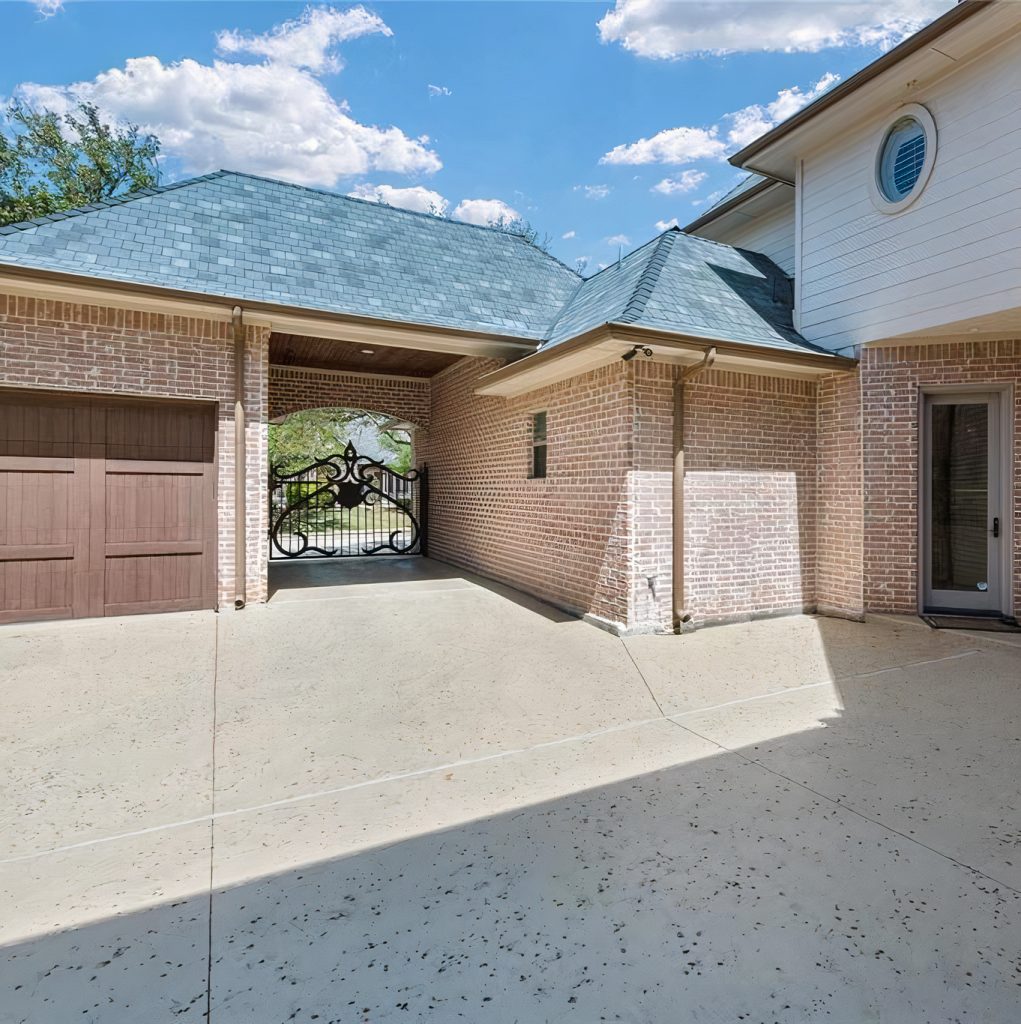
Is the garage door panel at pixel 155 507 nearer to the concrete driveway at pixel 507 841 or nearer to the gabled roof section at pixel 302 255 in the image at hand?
the concrete driveway at pixel 507 841

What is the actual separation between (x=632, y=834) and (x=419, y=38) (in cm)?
1217

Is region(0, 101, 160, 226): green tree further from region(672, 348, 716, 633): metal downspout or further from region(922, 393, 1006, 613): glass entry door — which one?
region(922, 393, 1006, 613): glass entry door

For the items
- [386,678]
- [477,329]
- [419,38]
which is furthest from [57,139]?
[386,678]

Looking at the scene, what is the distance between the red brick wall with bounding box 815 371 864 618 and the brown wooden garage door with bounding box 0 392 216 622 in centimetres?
719

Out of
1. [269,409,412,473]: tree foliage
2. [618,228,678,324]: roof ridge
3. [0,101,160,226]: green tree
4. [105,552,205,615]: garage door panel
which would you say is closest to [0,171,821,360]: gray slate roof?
[618,228,678,324]: roof ridge

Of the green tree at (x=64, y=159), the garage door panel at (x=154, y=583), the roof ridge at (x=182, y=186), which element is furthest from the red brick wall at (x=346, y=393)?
the green tree at (x=64, y=159)

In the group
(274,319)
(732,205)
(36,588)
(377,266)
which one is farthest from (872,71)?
(36,588)

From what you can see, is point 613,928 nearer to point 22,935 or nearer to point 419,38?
point 22,935

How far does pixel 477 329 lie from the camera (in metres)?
7.46

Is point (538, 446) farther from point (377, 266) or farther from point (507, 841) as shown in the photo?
point (507, 841)

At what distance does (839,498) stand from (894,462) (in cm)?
67

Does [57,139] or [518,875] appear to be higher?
[57,139]

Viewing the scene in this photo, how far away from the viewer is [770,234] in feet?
29.8

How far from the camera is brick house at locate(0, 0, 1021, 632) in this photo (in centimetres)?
580
